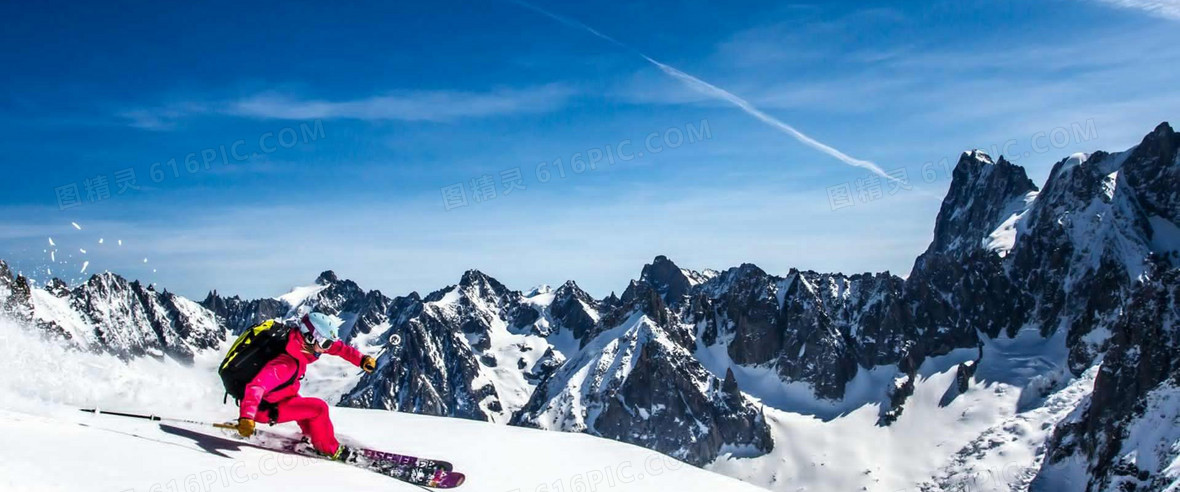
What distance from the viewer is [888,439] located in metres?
199

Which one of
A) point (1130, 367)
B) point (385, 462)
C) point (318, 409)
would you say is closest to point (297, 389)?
point (318, 409)

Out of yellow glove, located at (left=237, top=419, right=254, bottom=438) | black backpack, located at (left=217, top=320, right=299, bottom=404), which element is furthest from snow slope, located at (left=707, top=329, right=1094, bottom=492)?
yellow glove, located at (left=237, top=419, right=254, bottom=438)

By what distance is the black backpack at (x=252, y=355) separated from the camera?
13078 millimetres

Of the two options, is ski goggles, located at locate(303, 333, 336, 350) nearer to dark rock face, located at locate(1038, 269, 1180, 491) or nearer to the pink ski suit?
the pink ski suit

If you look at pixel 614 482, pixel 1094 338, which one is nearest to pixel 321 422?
pixel 614 482

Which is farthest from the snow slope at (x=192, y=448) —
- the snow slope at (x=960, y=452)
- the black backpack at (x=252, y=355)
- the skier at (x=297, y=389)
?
the snow slope at (x=960, y=452)

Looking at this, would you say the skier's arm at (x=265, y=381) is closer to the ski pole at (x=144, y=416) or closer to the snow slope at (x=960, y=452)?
the ski pole at (x=144, y=416)

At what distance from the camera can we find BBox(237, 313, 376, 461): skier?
13141mm

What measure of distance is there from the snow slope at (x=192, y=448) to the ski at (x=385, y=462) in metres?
0.37

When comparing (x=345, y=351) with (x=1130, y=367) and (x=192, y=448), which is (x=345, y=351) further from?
(x=1130, y=367)

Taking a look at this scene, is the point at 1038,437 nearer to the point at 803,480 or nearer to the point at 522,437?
the point at 803,480

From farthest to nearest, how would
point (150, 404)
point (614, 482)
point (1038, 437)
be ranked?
point (1038, 437), point (150, 404), point (614, 482)

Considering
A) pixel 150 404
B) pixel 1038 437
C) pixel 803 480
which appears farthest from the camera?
pixel 803 480

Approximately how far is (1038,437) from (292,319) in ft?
664
